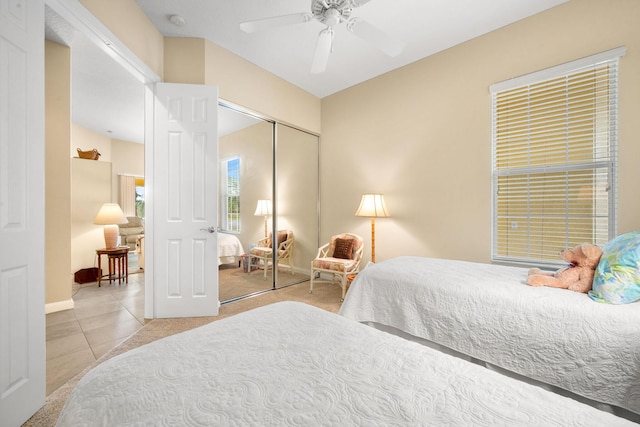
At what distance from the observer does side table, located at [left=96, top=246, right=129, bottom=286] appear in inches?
163

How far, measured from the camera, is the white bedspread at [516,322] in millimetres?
1280

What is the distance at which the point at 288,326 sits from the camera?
122 centimetres

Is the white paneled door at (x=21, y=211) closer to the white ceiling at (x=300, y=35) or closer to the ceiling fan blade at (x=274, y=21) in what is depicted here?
the ceiling fan blade at (x=274, y=21)

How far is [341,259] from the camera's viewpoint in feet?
12.8

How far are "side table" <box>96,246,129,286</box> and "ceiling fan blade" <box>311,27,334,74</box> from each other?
3931 millimetres

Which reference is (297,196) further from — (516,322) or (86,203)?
(86,203)

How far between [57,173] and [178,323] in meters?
2.25

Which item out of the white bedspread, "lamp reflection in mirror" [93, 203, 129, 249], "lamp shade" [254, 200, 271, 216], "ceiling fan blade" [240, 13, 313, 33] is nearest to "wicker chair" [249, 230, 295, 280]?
"lamp shade" [254, 200, 271, 216]

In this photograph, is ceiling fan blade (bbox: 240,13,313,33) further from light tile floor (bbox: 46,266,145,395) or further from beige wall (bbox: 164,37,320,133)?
light tile floor (bbox: 46,266,145,395)

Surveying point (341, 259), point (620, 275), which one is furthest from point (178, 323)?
point (620, 275)

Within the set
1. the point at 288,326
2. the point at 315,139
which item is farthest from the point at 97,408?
the point at 315,139

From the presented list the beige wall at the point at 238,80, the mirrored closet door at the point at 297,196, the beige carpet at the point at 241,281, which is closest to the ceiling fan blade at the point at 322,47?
the beige wall at the point at 238,80

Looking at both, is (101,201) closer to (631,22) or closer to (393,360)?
(393,360)

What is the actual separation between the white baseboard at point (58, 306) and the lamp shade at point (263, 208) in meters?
2.38
